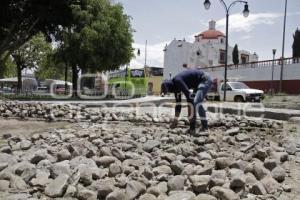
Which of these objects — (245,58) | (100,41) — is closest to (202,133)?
(100,41)

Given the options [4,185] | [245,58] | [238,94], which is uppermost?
[245,58]

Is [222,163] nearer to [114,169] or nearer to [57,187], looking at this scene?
[114,169]

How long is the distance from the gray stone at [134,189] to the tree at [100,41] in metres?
26.3

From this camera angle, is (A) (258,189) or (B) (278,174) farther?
(B) (278,174)

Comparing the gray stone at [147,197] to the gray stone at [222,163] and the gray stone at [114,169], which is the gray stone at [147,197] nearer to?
the gray stone at [114,169]

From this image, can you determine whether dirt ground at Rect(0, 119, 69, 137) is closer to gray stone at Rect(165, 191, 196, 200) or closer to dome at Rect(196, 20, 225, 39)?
gray stone at Rect(165, 191, 196, 200)

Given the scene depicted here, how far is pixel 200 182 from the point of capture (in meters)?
4.33

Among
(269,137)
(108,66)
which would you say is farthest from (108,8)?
(269,137)

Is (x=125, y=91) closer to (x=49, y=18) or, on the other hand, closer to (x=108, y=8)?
(x=108, y=8)

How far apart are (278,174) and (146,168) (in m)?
1.50

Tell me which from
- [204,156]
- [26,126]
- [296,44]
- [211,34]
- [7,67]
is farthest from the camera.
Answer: [211,34]

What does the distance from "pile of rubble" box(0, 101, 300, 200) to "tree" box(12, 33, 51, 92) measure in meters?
38.3

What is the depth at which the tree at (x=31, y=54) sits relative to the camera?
1726 inches

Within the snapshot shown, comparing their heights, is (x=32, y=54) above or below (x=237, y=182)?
above
